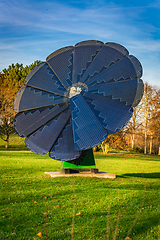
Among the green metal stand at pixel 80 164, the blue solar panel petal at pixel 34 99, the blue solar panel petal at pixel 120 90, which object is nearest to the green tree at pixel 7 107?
the blue solar panel petal at pixel 34 99

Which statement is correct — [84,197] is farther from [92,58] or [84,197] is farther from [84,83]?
[92,58]

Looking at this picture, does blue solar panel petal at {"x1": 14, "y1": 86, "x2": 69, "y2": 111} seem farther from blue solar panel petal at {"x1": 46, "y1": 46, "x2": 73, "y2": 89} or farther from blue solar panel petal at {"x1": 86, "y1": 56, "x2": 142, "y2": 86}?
blue solar panel petal at {"x1": 86, "y1": 56, "x2": 142, "y2": 86}

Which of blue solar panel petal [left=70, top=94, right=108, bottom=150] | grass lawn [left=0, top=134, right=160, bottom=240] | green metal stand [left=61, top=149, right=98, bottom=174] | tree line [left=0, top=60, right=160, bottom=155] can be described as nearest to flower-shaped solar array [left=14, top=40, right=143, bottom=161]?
blue solar panel petal [left=70, top=94, right=108, bottom=150]

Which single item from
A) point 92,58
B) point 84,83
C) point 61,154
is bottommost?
point 61,154

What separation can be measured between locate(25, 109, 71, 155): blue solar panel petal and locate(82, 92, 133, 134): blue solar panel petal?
4.06 feet

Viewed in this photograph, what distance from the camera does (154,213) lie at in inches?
261

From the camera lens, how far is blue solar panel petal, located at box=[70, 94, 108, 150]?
9438 millimetres

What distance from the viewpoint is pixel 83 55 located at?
11.6 m

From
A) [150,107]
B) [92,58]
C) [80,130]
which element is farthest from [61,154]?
[150,107]

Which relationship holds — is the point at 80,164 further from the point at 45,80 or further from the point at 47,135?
the point at 45,80

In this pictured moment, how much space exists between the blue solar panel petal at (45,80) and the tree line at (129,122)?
20.2 metres

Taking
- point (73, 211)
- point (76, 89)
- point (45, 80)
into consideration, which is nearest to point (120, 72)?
point (76, 89)

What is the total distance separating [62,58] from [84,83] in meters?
1.92

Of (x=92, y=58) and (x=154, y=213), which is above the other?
(x=92, y=58)
